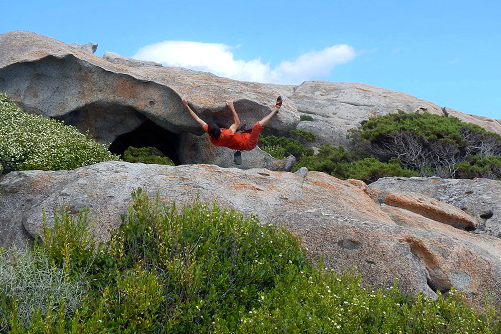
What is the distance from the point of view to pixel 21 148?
13508 mm

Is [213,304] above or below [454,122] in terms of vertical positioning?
below

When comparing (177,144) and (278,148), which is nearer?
(177,144)

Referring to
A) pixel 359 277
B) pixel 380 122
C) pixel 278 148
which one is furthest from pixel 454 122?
pixel 359 277

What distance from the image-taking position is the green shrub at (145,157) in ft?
91.4

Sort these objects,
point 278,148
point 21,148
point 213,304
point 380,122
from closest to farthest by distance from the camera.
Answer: point 213,304
point 21,148
point 278,148
point 380,122

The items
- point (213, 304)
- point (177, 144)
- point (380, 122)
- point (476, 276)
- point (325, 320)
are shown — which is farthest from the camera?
point (380, 122)

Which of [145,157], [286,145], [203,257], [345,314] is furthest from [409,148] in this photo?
[345,314]

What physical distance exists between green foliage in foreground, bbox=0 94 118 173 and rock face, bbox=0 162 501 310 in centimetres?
177

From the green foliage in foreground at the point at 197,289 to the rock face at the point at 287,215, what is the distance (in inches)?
25.3

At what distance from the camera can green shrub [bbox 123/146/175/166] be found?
27856mm

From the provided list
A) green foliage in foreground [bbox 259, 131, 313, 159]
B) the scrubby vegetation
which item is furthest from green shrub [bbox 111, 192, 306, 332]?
green foliage in foreground [bbox 259, 131, 313, 159]

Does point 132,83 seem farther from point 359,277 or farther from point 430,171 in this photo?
point 430,171

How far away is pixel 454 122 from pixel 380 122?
15.4 feet

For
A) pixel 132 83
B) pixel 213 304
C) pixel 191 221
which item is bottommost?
pixel 213 304
